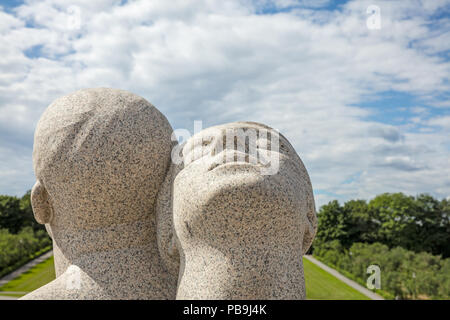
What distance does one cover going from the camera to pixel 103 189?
4797mm

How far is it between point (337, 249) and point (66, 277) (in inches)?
1542

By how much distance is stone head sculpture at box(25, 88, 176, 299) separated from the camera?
4.75 metres

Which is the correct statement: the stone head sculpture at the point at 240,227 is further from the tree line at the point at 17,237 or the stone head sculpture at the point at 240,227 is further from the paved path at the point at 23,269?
the tree line at the point at 17,237

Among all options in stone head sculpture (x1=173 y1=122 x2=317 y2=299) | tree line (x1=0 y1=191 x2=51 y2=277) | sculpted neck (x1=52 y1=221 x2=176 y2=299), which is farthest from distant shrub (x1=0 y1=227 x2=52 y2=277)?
stone head sculpture (x1=173 y1=122 x2=317 y2=299)

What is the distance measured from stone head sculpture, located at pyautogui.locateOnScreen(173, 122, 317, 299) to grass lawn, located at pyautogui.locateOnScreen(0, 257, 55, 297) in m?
20.9

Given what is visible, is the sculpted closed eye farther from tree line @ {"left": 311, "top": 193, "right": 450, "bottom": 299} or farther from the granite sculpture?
tree line @ {"left": 311, "top": 193, "right": 450, "bottom": 299}

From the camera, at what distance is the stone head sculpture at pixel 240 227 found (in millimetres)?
3939

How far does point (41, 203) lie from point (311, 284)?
2572 centimetres

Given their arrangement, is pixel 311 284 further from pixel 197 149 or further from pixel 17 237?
pixel 197 149

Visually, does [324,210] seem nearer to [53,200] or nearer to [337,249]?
[337,249]

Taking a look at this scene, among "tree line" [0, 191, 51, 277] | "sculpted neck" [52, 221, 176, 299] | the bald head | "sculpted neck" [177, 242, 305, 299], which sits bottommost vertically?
"tree line" [0, 191, 51, 277]

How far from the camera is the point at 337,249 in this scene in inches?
1606

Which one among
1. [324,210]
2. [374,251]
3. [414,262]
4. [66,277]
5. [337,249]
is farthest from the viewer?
[324,210]
